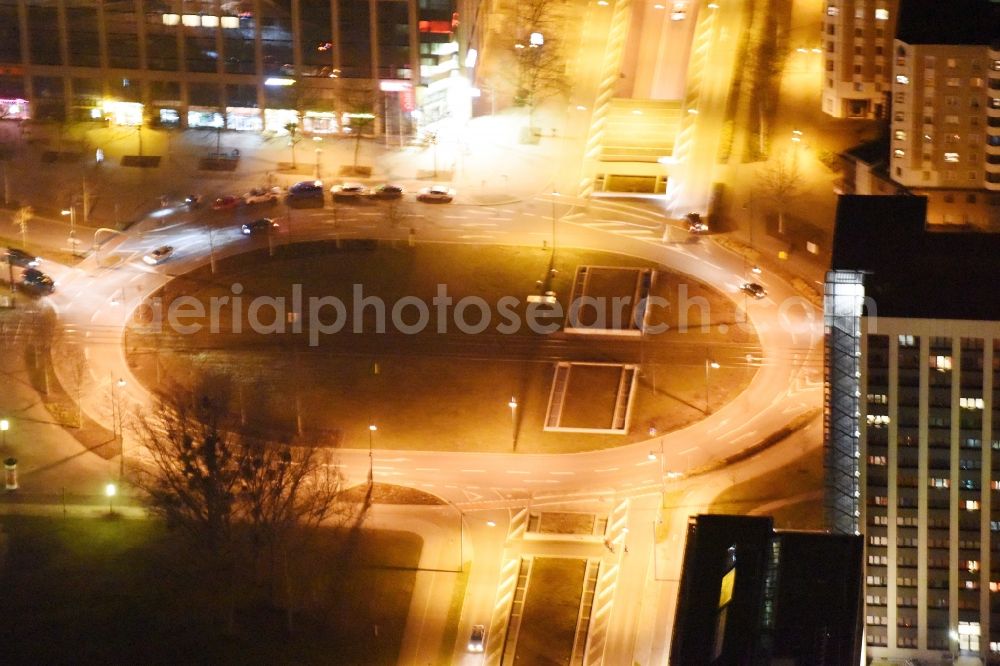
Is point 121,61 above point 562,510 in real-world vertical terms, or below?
above

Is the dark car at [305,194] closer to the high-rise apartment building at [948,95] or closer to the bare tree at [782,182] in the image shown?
the bare tree at [782,182]

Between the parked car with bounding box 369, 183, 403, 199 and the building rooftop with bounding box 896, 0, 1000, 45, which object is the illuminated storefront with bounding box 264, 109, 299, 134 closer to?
the parked car with bounding box 369, 183, 403, 199

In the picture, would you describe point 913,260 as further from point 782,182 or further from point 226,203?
point 226,203

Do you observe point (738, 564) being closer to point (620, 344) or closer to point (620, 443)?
point (620, 443)

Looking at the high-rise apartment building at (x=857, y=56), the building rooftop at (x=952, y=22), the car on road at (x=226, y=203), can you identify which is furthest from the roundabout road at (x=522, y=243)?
the high-rise apartment building at (x=857, y=56)

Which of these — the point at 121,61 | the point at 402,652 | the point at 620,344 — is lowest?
the point at 402,652

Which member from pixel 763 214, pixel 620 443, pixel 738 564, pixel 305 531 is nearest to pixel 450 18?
pixel 763 214
